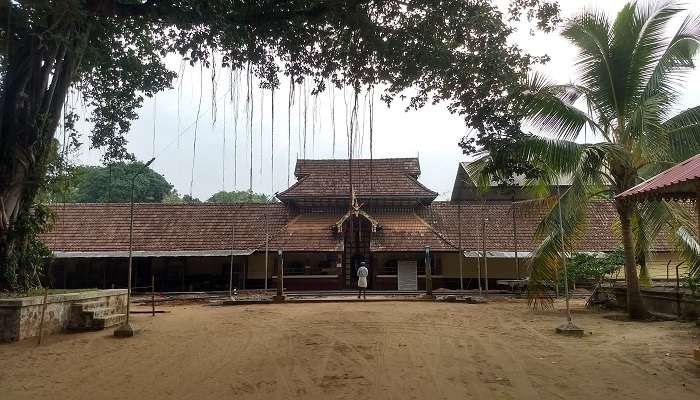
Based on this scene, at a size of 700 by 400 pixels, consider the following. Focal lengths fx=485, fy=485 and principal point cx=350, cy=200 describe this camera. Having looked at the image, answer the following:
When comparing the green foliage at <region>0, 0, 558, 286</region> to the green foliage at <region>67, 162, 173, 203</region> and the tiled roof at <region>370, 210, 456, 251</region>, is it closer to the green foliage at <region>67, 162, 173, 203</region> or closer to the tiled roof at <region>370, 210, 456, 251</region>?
the tiled roof at <region>370, 210, 456, 251</region>

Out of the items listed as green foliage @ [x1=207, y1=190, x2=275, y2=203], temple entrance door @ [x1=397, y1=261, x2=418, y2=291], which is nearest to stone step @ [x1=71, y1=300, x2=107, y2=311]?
temple entrance door @ [x1=397, y1=261, x2=418, y2=291]

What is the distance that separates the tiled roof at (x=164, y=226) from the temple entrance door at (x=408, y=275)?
18.7ft

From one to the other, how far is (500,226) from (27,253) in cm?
1735

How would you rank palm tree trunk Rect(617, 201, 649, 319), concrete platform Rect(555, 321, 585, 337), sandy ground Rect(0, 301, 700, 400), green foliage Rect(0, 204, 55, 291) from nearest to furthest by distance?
sandy ground Rect(0, 301, 700, 400), concrete platform Rect(555, 321, 585, 337), green foliage Rect(0, 204, 55, 291), palm tree trunk Rect(617, 201, 649, 319)

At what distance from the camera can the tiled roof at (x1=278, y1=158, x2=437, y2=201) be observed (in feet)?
71.8

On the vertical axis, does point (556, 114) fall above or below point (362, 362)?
above

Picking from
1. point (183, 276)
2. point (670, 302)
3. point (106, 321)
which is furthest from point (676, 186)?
point (183, 276)

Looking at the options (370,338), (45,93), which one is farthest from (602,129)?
(45,93)

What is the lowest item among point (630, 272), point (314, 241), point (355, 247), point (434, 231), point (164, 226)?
point (630, 272)

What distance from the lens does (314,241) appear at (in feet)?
65.9

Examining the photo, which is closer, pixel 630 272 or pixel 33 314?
pixel 33 314

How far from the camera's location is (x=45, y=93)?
9.51 metres

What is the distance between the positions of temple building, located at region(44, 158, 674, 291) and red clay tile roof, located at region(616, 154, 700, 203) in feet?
38.3

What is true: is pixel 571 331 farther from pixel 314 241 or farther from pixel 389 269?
pixel 314 241
